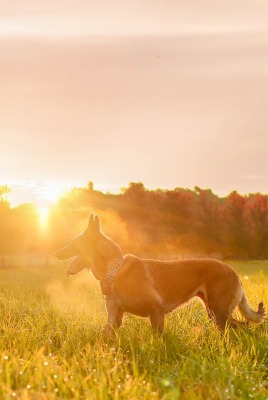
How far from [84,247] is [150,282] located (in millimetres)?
1129

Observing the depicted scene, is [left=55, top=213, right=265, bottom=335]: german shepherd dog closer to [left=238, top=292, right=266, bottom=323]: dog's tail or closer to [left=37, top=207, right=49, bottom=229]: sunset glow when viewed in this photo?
[left=238, top=292, right=266, bottom=323]: dog's tail

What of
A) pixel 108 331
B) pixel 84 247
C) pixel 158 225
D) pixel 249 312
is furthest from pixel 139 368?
pixel 158 225

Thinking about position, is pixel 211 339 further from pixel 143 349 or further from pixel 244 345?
pixel 143 349

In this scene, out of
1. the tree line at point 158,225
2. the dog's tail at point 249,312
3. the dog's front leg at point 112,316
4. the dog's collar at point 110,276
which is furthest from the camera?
the tree line at point 158,225

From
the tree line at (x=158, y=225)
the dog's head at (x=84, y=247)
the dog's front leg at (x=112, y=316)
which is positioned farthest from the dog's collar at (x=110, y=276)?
the tree line at (x=158, y=225)

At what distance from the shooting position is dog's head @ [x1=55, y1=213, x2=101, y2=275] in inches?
322

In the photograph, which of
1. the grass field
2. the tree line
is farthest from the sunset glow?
the grass field

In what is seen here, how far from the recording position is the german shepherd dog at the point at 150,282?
7.88 meters

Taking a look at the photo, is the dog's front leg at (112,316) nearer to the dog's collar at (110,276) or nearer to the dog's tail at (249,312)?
the dog's collar at (110,276)

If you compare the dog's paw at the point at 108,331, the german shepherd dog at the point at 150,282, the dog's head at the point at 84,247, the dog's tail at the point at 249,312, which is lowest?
the dog's paw at the point at 108,331

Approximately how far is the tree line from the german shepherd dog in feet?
108

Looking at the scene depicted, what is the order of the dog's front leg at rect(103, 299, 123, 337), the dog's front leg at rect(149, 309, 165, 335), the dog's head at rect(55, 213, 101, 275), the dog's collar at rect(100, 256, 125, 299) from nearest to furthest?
the dog's front leg at rect(149, 309, 165, 335) → the dog's collar at rect(100, 256, 125, 299) → the dog's front leg at rect(103, 299, 123, 337) → the dog's head at rect(55, 213, 101, 275)

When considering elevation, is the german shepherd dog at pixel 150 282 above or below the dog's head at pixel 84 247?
below

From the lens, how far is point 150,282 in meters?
8.02
